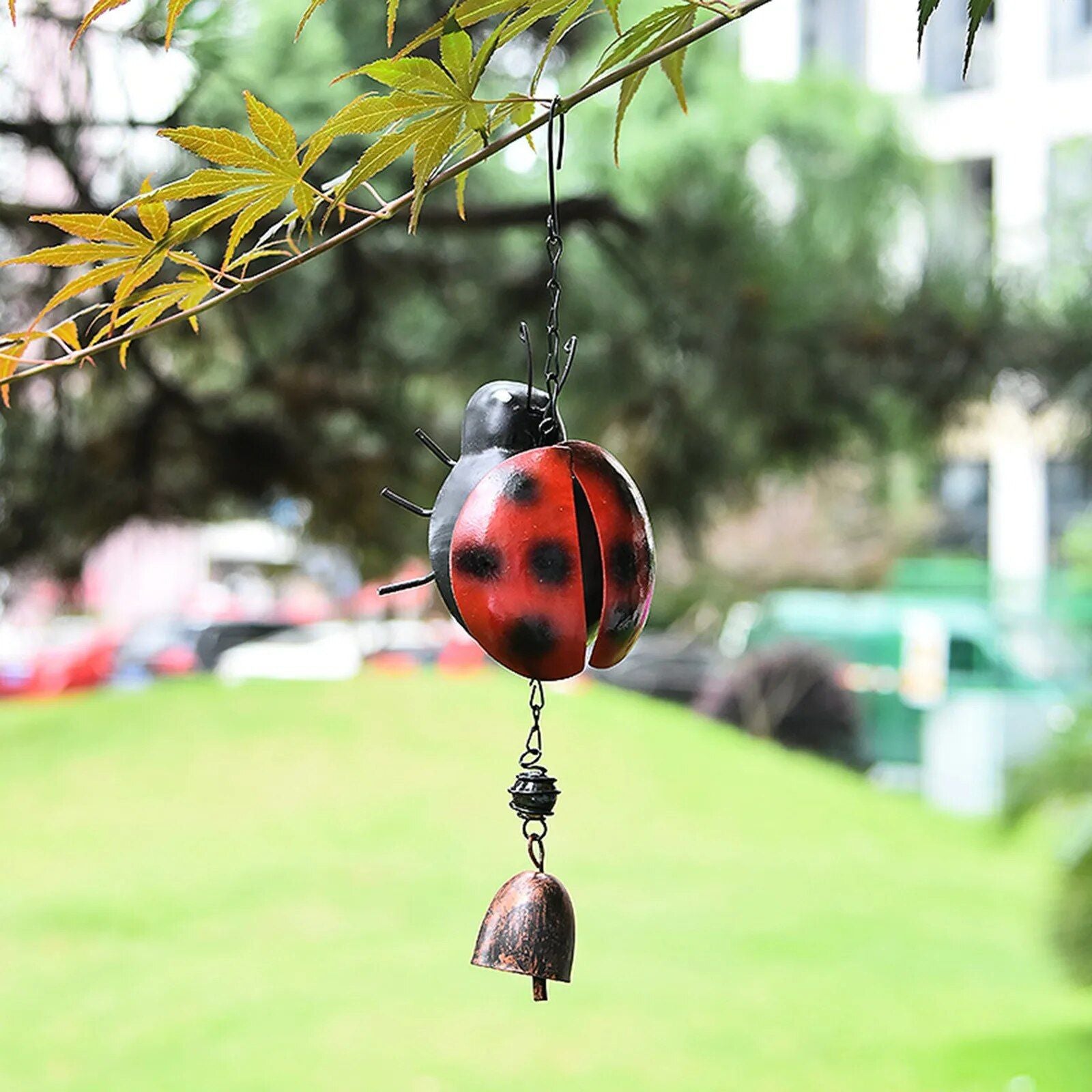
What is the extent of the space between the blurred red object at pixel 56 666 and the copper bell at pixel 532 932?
10.0 m

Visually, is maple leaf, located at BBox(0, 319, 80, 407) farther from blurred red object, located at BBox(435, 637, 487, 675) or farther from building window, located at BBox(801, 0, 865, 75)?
building window, located at BBox(801, 0, 865, 75)

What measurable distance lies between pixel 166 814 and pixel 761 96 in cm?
632

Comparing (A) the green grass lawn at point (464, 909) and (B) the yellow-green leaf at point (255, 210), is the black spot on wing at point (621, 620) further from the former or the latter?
(A) the green grass lawn at point (464, 909)

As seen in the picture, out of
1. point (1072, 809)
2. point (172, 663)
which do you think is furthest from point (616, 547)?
point (172, 663)

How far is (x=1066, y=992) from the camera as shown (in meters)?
5.01

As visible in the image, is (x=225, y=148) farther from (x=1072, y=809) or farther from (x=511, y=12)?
(x=1072, y=809)

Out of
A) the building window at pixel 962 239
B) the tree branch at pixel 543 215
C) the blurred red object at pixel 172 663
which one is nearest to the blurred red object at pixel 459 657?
the blurred red object at pixel 172 663

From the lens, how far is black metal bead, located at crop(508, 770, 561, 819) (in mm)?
1051

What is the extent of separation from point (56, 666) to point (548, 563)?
34.6ft

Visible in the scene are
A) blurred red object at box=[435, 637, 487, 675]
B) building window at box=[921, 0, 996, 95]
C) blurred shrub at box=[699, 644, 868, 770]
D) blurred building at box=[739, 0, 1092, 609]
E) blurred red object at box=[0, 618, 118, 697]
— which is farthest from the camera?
building window at box=[921, 0, 996, 95]

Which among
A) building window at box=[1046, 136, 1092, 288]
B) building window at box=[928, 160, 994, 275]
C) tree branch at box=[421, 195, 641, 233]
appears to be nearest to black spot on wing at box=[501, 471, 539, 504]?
tree branch at box=[421, 195, 641, 233]

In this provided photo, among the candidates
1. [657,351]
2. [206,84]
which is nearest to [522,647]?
[206,84]

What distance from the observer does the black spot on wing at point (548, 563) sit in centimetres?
97

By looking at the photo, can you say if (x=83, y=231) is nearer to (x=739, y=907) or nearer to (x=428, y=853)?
(x=739, y=907)
